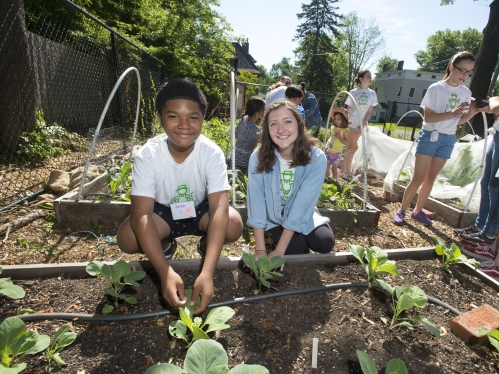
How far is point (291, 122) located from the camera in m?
1.74

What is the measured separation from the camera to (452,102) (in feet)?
8.93

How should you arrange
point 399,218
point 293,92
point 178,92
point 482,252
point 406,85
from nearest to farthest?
1. point 178,92
2. point 482,252
3. point 399,218
4. point 293,92
5. point 406,85

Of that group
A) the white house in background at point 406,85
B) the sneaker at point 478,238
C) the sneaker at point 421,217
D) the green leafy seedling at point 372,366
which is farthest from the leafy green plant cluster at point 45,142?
the white house in background at point 406,85

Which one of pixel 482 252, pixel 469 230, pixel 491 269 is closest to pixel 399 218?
pixel 469 230

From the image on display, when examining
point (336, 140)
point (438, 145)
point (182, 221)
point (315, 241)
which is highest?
point (438, 145)

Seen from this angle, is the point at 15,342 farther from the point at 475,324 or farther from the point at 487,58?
the point at 487,58

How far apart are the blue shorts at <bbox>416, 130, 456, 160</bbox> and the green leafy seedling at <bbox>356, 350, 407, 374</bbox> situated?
242 centimetres

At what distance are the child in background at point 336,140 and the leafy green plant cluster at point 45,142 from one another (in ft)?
13.3

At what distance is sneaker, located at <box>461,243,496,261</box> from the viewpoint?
2.46 m

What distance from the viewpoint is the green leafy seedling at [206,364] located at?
840 mm

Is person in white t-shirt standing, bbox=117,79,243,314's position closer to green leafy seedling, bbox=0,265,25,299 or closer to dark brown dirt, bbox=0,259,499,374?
dark brown dirt, bbox=0,259,499,374

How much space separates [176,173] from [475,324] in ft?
5.46

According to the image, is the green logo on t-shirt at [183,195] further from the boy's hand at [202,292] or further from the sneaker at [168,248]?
the boy's hand at [202,292]

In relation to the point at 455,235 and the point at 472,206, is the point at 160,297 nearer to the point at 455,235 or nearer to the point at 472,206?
the point at 455,235
